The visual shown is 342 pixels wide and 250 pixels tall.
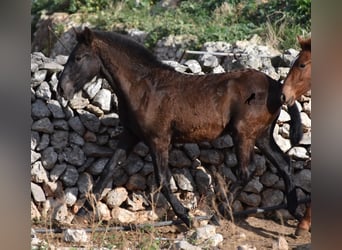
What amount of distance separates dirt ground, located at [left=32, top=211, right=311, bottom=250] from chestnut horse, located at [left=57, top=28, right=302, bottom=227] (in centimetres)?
27

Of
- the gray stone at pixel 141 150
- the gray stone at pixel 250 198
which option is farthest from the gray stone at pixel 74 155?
the gray stone at pixel 250 198

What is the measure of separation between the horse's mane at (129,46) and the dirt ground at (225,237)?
5.56ft

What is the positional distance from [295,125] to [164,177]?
4.85 feet

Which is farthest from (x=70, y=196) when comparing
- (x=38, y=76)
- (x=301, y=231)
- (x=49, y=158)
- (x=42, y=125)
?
(x=301, y=231)

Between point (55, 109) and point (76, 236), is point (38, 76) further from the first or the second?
point (76, 236)

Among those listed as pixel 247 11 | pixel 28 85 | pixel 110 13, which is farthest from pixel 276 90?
pixel 110 13

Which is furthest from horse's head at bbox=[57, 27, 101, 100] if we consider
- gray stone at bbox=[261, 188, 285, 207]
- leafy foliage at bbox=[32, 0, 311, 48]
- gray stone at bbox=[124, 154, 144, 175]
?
leafy foliage at bbox=[32, 0, 311, 48]

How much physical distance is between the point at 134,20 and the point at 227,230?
22.4ft

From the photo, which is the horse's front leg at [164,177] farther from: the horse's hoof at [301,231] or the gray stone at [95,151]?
the horse's hoof at [301,231]

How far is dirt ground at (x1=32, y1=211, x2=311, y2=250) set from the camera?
5594mm

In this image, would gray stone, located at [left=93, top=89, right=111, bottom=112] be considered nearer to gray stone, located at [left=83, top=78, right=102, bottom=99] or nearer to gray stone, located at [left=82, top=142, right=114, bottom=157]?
gray stone, located at [left=83, top=78, right=102, bottom=99]

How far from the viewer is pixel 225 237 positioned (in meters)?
6.20

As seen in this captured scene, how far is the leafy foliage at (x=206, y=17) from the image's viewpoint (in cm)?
1000
